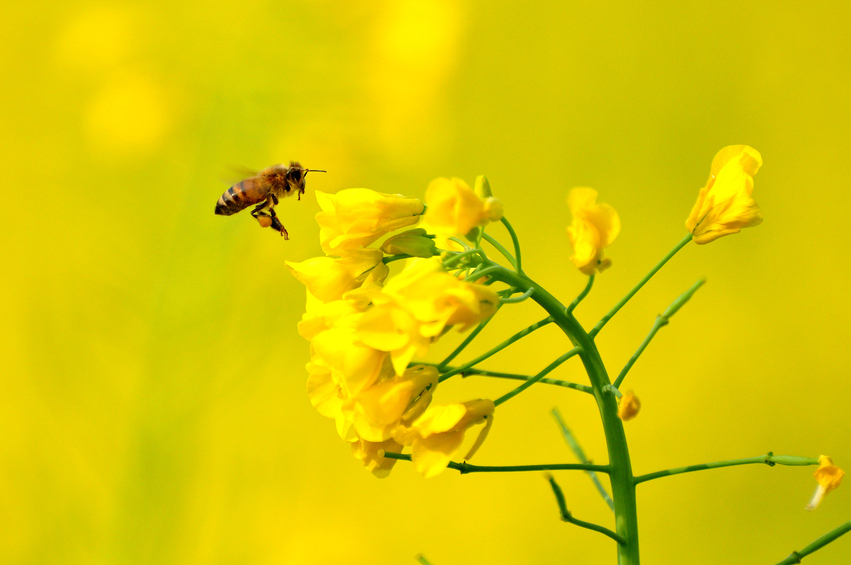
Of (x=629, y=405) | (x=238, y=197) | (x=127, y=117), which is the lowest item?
(x=629, y=405)

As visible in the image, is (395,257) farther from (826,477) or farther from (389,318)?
(826,477)

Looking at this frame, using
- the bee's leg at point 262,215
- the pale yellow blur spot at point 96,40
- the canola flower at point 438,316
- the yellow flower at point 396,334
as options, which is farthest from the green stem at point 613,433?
the pale yellow blur spot at point 96,40

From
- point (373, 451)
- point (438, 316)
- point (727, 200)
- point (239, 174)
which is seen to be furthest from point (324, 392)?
point (239, 174)

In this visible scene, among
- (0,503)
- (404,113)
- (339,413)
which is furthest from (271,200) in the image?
(0,503)

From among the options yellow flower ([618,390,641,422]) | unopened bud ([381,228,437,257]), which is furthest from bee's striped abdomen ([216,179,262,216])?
yellow flower ([618,390,641,422])

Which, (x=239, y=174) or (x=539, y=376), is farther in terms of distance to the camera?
(x=239, y=174)

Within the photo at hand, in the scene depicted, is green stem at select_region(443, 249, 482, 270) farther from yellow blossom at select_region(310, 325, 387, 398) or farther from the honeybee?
the honeybee

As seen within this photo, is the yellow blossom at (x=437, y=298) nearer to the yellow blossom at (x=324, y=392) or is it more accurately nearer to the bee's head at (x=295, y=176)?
the yellow blossom at (x=324, y=392)

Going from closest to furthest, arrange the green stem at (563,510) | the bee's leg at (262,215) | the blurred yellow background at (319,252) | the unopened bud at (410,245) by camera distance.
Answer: the green stem at (563,510) < the unopened bud at (410,245) < the bee's leg at (262,215) < the blurred yellow background at (319,252)

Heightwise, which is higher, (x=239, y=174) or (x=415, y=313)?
(x=239, y=174)
